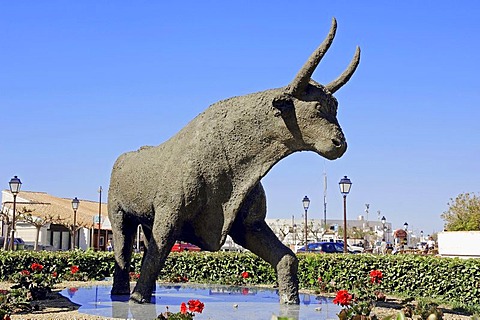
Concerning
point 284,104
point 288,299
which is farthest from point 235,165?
point 288,299

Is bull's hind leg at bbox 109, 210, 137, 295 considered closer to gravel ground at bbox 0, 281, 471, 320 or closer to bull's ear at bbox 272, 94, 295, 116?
gravel ground at bbox 0, 281, 471, 320

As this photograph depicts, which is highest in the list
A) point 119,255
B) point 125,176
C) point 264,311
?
point 125,176

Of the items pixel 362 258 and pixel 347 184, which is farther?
pixel 347 184

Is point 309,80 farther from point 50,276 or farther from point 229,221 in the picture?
point 50,276

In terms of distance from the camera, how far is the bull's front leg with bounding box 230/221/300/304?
8.68m

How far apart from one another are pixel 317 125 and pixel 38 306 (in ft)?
16.5

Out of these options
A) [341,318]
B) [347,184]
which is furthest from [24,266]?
[341,318]

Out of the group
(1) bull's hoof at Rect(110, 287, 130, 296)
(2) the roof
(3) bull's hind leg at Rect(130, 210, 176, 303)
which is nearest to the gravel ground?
(1) bull's hoof at Rect(110, 287, 130, 296)

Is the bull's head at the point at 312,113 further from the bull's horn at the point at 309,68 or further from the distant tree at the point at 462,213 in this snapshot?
the distant tree at the point at 462,213

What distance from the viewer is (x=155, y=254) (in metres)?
8.49

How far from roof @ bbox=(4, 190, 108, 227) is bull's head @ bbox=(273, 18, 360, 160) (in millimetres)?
32277

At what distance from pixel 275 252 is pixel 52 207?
35.3 metres

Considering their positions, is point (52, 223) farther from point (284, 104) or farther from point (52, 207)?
point (284, 104)

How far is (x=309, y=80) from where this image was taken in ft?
26.1
